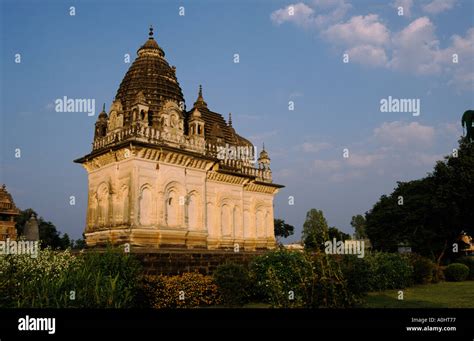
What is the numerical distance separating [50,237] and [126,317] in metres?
62.1

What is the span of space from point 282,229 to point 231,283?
217 ft

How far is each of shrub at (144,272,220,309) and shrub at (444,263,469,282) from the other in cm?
2028

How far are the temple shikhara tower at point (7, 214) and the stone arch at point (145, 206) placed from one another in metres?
26.2

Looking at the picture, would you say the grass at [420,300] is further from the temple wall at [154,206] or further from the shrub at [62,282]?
the temple wall at [154,206]

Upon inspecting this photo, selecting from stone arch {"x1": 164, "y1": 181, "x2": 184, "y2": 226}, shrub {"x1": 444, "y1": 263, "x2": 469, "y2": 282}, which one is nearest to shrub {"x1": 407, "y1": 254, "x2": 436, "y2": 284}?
shrub {"x1": 444, "y1": 263, "x2": 469, "y2": 282}

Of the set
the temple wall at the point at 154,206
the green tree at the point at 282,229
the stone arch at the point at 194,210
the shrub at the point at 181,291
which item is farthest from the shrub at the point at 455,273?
the green tree at the point at 282,229

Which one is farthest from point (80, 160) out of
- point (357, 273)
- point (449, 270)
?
point (449, 270)

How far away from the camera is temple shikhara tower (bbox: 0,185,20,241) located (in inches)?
1617

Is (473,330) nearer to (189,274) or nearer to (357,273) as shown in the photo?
(357,273)

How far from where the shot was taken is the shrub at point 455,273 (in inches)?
1109

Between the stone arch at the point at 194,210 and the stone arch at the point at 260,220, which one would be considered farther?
the stone arch at the point at 260,220

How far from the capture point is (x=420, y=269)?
80.6 feet

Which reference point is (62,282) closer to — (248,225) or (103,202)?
(103,202)

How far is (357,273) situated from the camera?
11062 millimetres
